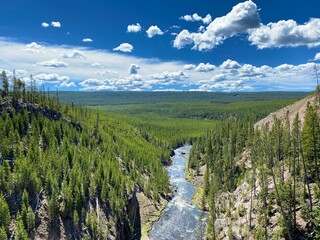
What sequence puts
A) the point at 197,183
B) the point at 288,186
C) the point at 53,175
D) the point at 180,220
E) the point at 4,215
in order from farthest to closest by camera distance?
the point at 197,183, the point at 180,220, the point at 53,175, the point at 288,186, the point at 4,215

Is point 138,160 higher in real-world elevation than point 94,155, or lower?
lower

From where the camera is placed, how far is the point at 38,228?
82875mm

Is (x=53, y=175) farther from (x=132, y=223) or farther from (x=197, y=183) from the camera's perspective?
(x=197, y=183)

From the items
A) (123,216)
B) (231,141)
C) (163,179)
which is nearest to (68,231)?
(123,216)

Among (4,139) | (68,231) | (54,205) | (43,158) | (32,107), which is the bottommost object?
(68,231)

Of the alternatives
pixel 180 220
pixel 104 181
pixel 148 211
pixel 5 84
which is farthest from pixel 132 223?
pixel 5 84

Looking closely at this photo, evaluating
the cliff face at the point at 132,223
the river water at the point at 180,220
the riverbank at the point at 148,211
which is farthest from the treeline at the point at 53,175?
the river water at the point at 180,220

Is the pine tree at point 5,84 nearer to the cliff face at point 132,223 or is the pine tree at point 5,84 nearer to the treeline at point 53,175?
the treeline at point 53,175

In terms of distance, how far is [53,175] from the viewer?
101750mm

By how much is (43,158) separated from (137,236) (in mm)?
43084

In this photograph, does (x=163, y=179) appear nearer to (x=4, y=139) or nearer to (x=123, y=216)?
(x=123, y=216)

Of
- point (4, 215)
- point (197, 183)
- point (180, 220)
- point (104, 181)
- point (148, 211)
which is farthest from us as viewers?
point (197, 183)

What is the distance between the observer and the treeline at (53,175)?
87.2 meters

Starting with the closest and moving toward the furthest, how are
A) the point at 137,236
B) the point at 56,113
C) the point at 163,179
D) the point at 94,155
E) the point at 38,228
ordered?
the point at 38,228
the point at 137,236
the point at 94,155
the point at 163,179
the point at 56,113
